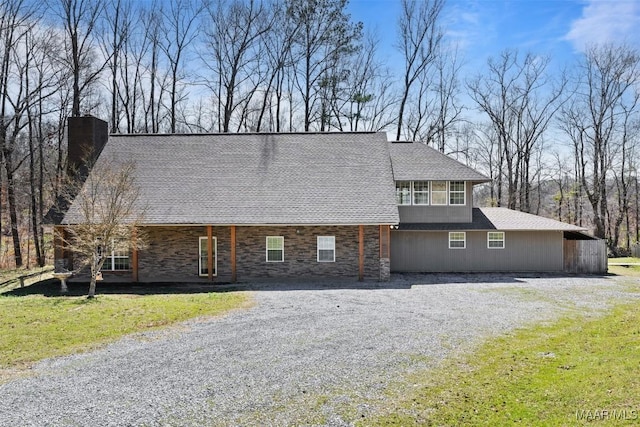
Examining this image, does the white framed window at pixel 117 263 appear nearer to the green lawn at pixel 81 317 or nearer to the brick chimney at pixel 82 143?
the green lawn at pixel 81 317

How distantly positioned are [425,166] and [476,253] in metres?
4.80

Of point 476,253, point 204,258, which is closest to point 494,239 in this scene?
point 476,253

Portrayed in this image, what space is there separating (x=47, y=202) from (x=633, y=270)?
33794mm

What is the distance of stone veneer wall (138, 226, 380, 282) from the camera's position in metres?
19.7

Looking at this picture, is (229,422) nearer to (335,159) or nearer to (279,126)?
(335,159)

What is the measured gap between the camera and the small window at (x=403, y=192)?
22.9 metres

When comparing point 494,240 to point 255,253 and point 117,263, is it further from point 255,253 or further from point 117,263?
point 117,263

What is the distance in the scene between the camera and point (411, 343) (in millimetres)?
10062

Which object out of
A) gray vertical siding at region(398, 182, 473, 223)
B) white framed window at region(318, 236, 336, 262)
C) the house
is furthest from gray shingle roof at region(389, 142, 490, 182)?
white framed window at region(318, 236, 336, 262)

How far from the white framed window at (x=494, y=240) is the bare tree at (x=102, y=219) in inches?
596

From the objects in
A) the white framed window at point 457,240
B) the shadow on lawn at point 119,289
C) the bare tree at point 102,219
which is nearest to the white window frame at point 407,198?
the white framed window at point 457,240

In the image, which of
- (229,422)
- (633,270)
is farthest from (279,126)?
(229,422)

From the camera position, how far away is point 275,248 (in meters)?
19.8

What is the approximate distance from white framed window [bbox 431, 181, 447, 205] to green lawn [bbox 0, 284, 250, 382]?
10.9m
